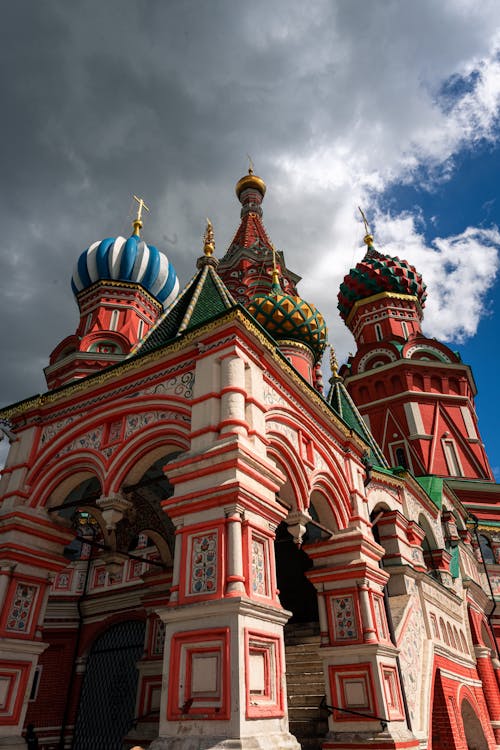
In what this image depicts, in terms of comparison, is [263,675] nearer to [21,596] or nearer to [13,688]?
[13,688]

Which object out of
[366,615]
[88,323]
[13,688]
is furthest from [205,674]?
[88,323]

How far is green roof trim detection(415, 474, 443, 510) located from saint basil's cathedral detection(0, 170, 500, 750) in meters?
0.08

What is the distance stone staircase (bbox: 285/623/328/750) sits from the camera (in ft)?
25.0

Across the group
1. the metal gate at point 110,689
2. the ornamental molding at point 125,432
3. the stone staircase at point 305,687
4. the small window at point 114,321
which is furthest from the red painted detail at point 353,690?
the small window at point 114,321

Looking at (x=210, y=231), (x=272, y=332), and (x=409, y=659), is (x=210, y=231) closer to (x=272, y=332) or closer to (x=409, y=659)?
(x=272, y=332)

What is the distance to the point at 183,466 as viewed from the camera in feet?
18.5

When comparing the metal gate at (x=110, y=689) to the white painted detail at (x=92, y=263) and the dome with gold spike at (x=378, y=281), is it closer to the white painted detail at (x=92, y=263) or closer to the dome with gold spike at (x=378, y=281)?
the white painted detail at (x=92, y=263)

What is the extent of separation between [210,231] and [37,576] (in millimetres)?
6673

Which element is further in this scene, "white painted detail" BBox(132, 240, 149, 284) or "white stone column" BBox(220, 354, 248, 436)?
"white painted detail" BBox(132, 240, 149, 284)

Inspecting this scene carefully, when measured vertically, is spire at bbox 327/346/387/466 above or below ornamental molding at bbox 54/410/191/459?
above

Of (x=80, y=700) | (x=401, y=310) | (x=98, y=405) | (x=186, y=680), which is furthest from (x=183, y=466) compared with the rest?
(x=401, y=310)

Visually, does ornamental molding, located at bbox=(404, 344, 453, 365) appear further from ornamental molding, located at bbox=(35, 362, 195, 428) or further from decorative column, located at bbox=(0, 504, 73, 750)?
decorative column, located at bbox=(0, 504, 73, 750)

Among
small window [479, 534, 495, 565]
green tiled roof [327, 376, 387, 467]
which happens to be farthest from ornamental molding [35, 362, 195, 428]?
small window [479, 534, 495, 565]

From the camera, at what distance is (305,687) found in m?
8.42
